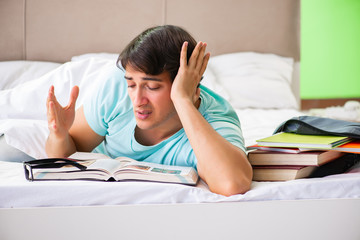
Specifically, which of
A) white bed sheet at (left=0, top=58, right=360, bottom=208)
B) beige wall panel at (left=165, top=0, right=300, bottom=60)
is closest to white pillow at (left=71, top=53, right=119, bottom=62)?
beige wall panel at (left=165, top=0, right=300, bottom=60)

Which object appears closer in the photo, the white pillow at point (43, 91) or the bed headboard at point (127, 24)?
the white pillow at point (43, 91)

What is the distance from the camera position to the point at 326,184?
1.02m

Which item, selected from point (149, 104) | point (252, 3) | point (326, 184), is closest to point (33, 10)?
point (252, 3)

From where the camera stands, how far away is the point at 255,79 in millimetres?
3021

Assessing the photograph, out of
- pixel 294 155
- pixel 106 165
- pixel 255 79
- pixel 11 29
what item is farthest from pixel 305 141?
pixel 11 29

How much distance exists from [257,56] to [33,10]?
1825mm

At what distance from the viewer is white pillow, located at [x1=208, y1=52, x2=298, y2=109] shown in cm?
294

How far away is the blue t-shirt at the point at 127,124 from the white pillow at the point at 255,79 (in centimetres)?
154

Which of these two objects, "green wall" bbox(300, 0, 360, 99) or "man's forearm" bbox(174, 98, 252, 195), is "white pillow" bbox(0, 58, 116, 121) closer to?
"man's forearm" bbox(174, 98, 252, 195)

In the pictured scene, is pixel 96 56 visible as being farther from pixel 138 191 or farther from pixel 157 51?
pixel 138 191

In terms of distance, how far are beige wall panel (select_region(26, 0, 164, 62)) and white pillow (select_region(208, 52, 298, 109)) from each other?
0.70m

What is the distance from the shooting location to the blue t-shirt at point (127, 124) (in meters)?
1.24

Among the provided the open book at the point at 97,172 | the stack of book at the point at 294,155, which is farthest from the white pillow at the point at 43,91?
the stack of book at the point at 294,155

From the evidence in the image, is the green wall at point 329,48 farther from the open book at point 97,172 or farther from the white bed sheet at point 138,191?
the open book at point 97,172
